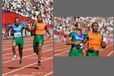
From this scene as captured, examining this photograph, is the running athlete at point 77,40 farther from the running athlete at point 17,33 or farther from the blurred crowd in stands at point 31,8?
the running athlete at point 17,33

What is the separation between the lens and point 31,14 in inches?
474

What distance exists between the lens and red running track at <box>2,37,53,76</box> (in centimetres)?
1149

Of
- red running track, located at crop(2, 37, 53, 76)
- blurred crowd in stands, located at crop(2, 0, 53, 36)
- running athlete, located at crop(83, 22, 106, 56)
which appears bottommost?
red running track, located at crop(2, 37, 53, 76)

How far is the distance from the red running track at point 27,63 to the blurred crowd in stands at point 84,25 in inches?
91.8

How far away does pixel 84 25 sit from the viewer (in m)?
14.3

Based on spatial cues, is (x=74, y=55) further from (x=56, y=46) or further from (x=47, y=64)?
(x=56, y=46)

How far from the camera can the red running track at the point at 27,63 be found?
11492 mm

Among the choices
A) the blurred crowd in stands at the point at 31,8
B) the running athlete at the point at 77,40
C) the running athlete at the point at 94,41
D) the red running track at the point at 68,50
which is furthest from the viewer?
the red running track at the point at 68,50

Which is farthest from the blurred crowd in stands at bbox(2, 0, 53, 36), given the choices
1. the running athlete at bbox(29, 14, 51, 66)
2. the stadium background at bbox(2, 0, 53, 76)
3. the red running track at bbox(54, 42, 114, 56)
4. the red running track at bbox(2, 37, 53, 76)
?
the red running track at bbox(54, 42, 114, 56)

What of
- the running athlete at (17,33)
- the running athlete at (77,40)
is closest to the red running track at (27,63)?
the running athlete at (17,33)

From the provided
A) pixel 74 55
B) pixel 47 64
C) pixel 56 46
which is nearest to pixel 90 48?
pixel 74 55

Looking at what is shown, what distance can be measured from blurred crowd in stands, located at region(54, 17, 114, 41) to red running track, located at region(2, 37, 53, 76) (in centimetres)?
233

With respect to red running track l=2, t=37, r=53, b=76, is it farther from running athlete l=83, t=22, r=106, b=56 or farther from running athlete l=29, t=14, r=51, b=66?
running athlete l=83, t=22, r=106, b=56

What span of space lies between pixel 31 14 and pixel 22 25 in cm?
86
